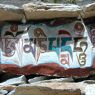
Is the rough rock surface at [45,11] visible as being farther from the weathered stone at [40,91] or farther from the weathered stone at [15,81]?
the weathered stone at [40,91]

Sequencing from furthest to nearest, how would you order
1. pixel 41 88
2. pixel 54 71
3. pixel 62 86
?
pixel 54 71, pixel 62 86, pixel 41 88

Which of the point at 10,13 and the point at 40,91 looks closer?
the point at 40,91

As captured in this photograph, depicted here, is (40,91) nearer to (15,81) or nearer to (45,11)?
(15,81)

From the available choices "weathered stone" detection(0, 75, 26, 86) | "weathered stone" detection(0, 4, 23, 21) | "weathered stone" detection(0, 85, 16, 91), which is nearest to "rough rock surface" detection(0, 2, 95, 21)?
"weathered stone" detection(0, 4, 23, 21)

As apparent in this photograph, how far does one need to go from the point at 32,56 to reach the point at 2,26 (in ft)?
1.94

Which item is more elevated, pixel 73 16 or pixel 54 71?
pixel 73 16

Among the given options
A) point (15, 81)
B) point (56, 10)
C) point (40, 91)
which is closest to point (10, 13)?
point (56, 10)

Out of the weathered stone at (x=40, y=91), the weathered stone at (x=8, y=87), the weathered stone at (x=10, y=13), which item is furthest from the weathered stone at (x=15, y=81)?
Answer: the weathered stone at (x=40, y=91)

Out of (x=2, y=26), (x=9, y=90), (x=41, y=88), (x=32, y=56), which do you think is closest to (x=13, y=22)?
(x=2, y=26)

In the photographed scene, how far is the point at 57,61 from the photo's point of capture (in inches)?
237

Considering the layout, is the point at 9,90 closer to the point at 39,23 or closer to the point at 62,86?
the point at 62,86

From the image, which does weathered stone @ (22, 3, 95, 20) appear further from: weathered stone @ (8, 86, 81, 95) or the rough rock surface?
weathered stone @ (8, 86, 81, 95)

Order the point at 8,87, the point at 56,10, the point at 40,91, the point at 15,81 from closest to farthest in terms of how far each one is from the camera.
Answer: the point at 40,91
the point at 8,87
the point at 15,81
the point at 56,10

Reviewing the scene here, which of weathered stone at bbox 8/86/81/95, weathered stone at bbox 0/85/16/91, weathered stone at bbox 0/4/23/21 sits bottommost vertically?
weathered stone at bbox 0/85/16/91
